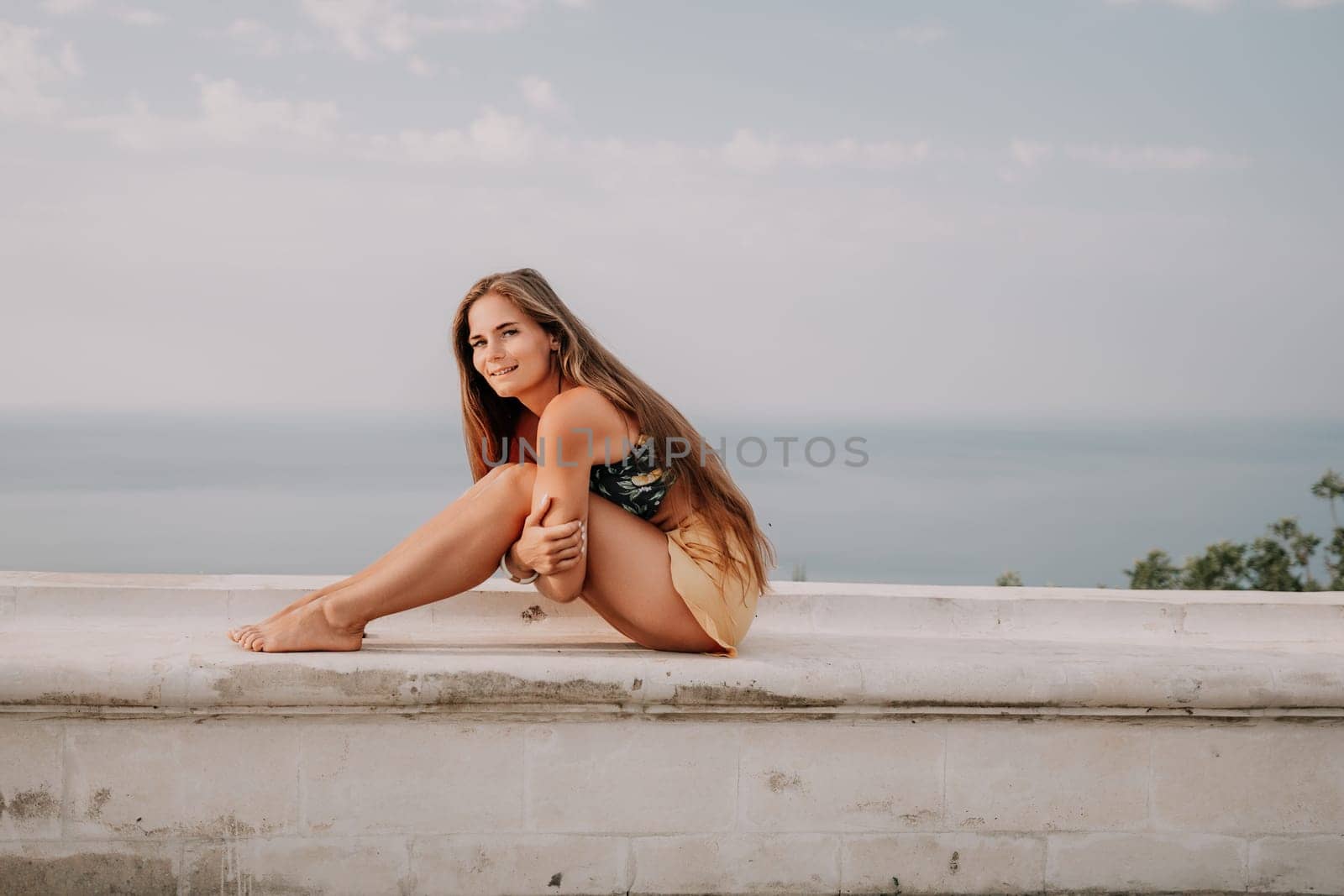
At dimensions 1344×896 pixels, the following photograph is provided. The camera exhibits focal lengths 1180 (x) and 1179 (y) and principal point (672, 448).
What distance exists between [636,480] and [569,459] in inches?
12.4

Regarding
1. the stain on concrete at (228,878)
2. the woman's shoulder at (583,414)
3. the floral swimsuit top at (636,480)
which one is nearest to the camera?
the stain on concrete at (228,878)

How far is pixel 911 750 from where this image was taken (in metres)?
2.95

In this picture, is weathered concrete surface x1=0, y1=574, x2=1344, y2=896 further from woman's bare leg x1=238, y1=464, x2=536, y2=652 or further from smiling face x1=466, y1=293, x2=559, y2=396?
smiling face x1=466, y1=293, x2=559, y2=396

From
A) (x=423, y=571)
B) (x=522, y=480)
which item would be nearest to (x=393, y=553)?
(x=423, y=571)

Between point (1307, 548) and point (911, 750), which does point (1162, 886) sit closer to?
point (911, 750)

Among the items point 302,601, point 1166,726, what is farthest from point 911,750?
point 302,601

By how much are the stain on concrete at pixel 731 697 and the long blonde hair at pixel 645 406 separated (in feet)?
1.08

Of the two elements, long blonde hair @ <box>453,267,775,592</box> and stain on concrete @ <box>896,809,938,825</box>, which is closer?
stain on concrete @ <box>896,809,938,825</box>

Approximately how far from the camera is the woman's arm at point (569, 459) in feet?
9.36

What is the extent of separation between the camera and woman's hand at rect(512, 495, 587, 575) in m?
2.85

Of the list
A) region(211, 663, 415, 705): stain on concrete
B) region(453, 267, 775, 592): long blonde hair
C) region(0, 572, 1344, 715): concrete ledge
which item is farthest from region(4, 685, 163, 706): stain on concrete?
region(453, 267, 775, 592): long blonde hair

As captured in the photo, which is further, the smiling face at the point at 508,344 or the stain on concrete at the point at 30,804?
the smiling face at the point at 508,344

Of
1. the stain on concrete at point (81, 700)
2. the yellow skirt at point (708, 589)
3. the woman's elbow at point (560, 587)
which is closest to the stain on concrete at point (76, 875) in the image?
the stain on concrete at point (81, 700)

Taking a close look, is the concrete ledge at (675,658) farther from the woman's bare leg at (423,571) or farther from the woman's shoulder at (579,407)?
the woman's shoulder at (579,407)
